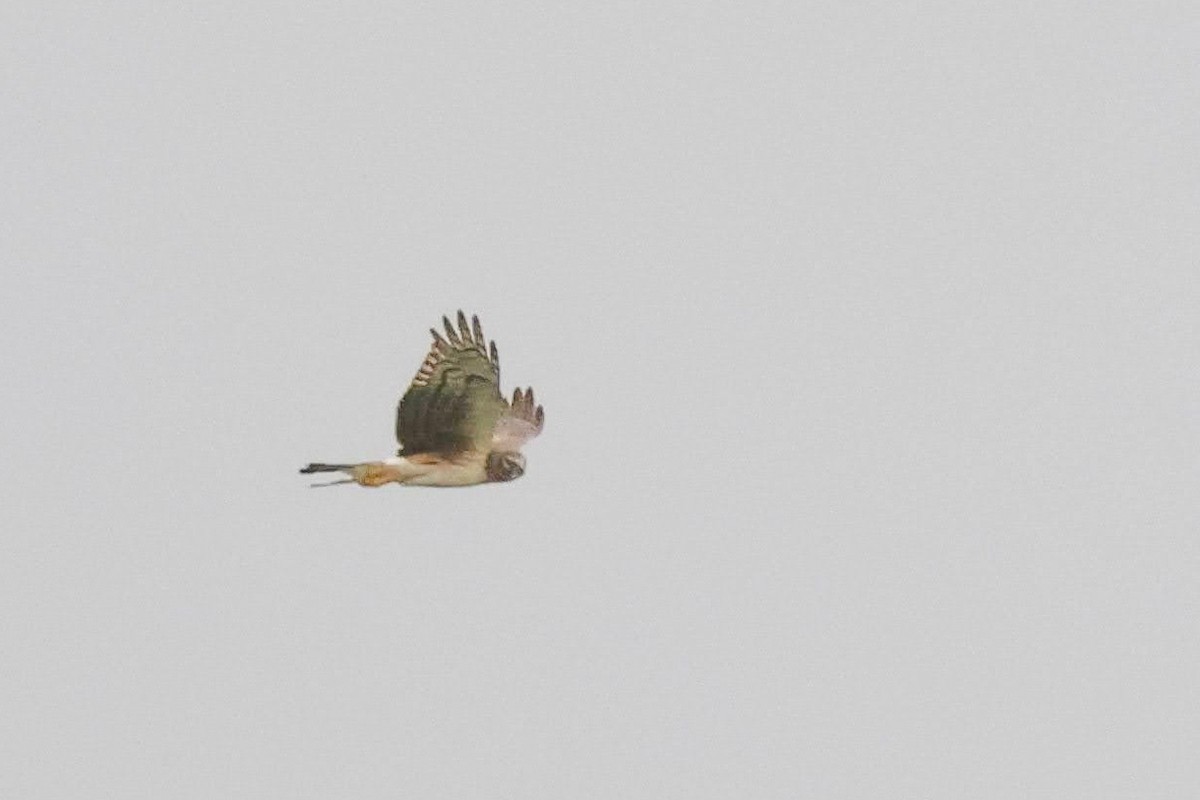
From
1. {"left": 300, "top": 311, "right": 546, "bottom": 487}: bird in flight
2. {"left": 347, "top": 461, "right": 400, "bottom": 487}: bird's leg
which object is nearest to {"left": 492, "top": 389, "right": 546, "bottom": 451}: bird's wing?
{"left": 300, "top": 311, "right": 546, "bottom": 487}: bird in flight

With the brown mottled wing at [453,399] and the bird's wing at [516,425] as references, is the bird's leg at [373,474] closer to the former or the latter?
the brown mottled wing at [453,399]

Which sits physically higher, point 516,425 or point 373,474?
point 516,425

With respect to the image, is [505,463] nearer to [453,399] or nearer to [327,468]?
[453,399]

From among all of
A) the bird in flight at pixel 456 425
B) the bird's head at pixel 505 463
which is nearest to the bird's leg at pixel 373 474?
the bird in flight at pixel 456 425

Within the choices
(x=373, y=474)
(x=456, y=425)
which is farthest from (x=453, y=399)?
(x=373, y=474)
